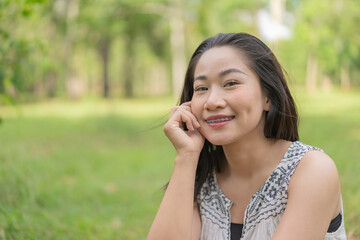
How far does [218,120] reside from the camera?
200cm

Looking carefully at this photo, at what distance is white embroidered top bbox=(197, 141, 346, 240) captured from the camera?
1.94 metres

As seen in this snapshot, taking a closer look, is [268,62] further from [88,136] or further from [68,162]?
[88,136]

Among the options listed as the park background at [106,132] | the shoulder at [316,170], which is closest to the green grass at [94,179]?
the park background at [106,132]

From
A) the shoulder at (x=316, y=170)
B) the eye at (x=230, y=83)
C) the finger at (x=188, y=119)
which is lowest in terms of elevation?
the shoulder at (x=316, y=170)

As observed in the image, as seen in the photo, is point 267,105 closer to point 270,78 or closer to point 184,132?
point 270,78

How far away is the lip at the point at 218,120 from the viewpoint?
1.98 m

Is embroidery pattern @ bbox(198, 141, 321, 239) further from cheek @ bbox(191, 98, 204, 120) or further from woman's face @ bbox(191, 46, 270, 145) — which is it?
cheek @ bbox(191, 98, 204, 120)

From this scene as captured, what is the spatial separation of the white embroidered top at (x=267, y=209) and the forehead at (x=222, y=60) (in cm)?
48

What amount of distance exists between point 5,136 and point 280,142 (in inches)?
251

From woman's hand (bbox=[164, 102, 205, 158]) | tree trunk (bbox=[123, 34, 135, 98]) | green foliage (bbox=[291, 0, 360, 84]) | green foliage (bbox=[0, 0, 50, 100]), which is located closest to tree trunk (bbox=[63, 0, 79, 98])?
tree trunk (bbox=[123, 34, 135, 98])

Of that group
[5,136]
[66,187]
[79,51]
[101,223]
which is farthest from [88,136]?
[79,51]

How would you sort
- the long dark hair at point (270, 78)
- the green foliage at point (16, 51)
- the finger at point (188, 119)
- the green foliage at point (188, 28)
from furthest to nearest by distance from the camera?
the green foliage at point (188, 28) < the green foliage at point (16, 51) < the finger at point (188, 119) < the long dark hair at point (270, 78)

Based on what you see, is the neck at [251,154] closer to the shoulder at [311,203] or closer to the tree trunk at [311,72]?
the shoulder at [311,203]

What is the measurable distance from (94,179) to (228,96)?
4814 mm
